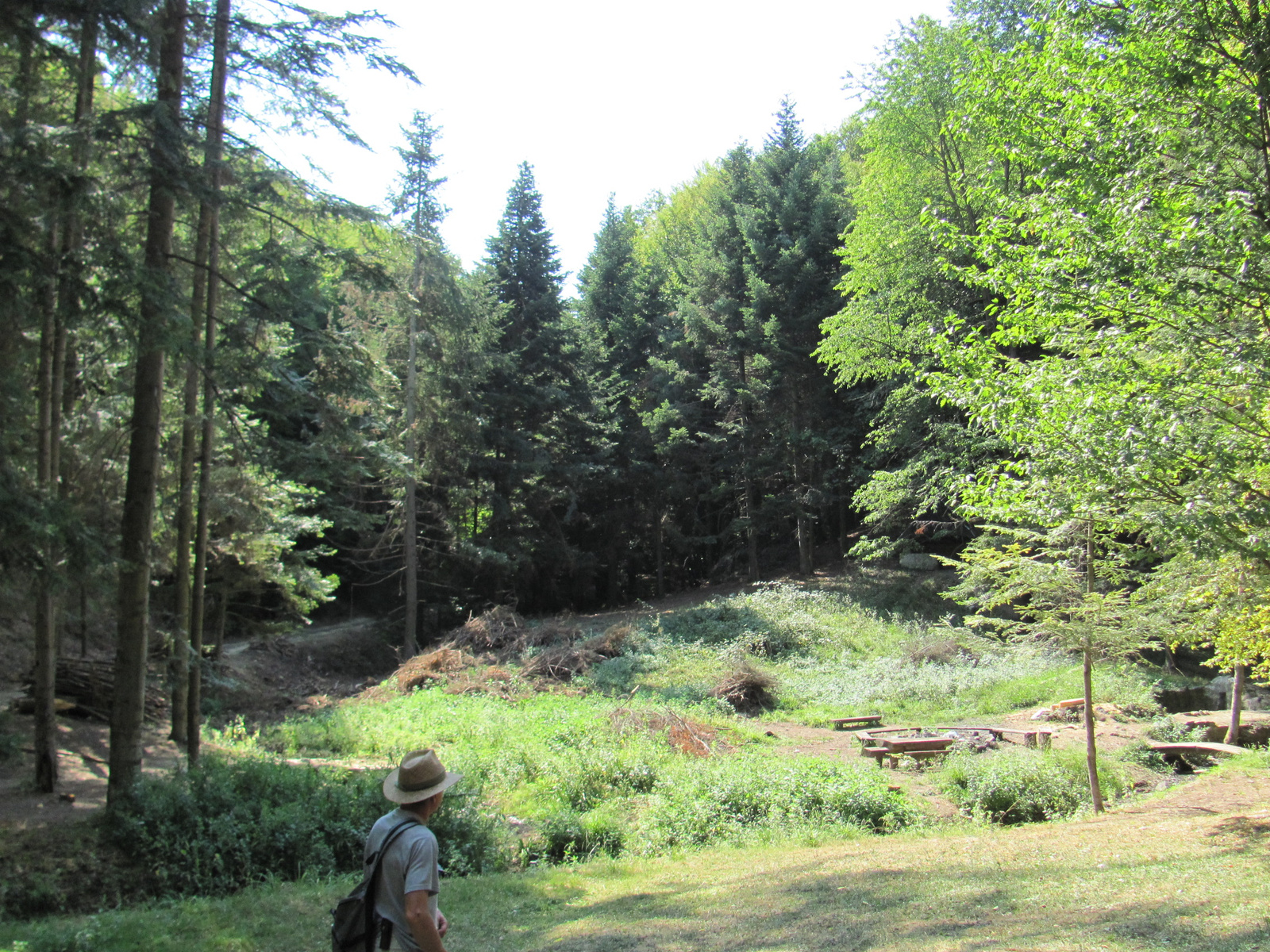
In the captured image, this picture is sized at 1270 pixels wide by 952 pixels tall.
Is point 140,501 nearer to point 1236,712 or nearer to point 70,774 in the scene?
point 70,774

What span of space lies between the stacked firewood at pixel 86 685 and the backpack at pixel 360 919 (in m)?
13.0

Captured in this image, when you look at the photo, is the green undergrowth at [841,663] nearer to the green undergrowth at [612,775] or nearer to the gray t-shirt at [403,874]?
the green undergrowth at [612,775]

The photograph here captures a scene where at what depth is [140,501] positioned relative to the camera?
889 cm

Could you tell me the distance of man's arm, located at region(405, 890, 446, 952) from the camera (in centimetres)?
332

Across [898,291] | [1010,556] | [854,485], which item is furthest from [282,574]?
[854,485]

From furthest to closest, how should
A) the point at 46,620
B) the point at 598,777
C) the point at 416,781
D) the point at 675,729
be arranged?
the point at 675,729 < the point at 598,777 < the point at 46,620 < the point at 416,781

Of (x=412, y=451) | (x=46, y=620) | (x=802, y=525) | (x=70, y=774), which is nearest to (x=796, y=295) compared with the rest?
(x=802, y=525)

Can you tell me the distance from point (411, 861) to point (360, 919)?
1.09ft

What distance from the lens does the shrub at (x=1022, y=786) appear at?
34.5 ft

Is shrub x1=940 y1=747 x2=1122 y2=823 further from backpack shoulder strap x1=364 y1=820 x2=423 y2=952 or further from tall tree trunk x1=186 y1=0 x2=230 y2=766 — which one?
tall tree trunk x1=186 y1=0 x2=230 y2=766

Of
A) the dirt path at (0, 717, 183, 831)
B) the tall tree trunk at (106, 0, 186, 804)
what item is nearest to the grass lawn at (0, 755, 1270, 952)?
the tall tree trunk at (106, 0, 186, 804)

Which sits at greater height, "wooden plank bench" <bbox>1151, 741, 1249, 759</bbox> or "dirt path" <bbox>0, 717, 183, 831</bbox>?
"dirt path" <bbox>0, 717, 183, 831</bbox>

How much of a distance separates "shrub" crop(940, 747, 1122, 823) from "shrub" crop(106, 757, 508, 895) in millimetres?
6127

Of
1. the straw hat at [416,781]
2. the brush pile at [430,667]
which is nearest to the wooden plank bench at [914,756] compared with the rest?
the straw hat at [416,781]
